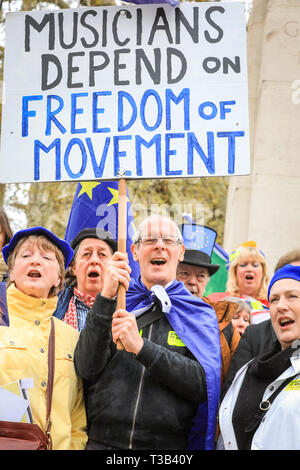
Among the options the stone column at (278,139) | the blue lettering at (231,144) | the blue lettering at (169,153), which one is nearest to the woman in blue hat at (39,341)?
the blue lettering at (169,153)

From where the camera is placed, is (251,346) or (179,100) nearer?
(251,346)

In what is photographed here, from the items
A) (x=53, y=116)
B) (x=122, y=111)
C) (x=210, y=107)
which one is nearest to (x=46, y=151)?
(x=53, y=116)

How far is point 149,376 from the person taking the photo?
3316mm

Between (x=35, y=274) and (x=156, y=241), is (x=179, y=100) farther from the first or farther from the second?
(x=35, y=274)

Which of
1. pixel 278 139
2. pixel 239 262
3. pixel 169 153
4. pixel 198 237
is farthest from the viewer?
pixel 278 139

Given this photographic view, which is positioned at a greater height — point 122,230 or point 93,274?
point 122,230

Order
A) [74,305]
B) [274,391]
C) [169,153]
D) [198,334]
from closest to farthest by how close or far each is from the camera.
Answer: [274,391]
[198,334]
[169,153]
[74,305]

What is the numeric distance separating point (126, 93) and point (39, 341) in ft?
4.53

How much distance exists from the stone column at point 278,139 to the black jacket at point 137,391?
4.34 meters

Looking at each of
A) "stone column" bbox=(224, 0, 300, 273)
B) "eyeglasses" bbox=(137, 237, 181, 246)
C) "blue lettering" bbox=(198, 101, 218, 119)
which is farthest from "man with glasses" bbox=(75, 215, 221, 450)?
"stone column" bbox=(224, 0, 300, 273)

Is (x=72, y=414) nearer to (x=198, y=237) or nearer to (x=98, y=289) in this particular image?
(x=98, y=289)

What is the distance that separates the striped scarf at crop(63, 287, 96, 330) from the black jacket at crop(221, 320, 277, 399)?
0.99 m
